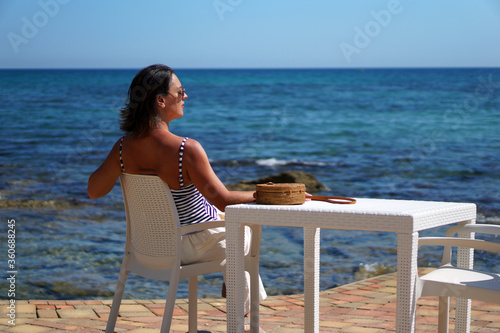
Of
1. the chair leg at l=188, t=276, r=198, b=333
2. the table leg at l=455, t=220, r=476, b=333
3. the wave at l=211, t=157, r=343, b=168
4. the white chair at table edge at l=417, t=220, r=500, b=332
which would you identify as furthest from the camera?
the wave at l=211, t=157, r=343, b=168

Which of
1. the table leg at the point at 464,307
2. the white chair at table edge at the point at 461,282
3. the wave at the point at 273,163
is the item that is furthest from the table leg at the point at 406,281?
the wave at the point at 273,163

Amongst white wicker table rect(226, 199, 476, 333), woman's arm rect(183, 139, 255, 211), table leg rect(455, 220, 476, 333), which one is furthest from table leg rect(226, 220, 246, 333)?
table leg rect(455, 220, 476, 333)

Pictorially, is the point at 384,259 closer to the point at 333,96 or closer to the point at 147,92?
the point at 147,92

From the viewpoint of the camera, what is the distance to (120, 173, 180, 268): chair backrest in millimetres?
2799

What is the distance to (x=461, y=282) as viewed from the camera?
2.49 meters

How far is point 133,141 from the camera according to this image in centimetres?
294

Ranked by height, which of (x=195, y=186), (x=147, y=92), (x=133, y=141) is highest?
(x=147, y=92)

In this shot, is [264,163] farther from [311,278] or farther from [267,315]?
[311,278]

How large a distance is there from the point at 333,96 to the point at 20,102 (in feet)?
54.4

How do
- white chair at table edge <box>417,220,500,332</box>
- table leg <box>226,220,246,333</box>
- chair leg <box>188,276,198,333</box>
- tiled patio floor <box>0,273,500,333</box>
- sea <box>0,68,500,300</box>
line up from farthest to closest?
sea <box>0,68,500,300</box>, tiled patio floor <box>0,273,500,333</box>, chair leg <box>188,276,198,333</box>, table leg <box>226,220,246,333</box>, white chair at table edge <box>417,220,500,332</box>

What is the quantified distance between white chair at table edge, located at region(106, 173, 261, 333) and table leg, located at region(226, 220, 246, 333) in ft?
0.75

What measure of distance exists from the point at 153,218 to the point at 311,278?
0.78 metres

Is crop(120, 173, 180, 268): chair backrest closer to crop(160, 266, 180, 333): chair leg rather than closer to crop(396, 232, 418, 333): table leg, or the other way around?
crop(160, 266, 180, 333): chair leg

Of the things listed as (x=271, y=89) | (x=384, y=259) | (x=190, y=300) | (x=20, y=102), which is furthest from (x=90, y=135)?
(x=271, y=89)
